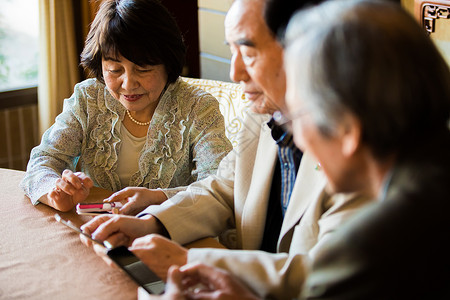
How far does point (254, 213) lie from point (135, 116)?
0.76 metres

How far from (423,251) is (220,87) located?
178 centimetres

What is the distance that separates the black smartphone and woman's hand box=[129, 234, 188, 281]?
0.01m

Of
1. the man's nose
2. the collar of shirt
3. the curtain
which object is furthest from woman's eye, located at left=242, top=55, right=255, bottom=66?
the curtain

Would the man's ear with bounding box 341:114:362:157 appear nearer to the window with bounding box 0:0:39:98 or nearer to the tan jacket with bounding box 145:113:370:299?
the tan jacket with bounding box 145:113:370:299

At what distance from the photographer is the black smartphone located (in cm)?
114

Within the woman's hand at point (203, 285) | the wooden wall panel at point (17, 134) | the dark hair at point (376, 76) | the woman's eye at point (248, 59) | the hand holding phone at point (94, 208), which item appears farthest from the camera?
the wooden wall panel at point (17, 134)

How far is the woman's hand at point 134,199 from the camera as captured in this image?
5.10ft

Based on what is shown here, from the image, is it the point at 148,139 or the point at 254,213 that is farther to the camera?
the point at 148,139

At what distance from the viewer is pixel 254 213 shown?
4.73 ft

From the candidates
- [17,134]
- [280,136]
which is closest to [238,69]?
[280,136]

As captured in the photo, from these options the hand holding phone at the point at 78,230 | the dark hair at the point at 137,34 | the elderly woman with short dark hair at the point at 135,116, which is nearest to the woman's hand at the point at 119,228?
the hand holding phone at the point at 78,230

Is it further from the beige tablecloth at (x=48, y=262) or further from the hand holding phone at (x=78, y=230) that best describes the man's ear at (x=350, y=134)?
the hand holding phone at (x=78, y=230)

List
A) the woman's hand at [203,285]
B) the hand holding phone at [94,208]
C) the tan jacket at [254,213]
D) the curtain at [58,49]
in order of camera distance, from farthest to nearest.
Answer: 1. the curtain at [58,49]
2. the hand holding phone at [94,208]
3. the tan jacket at [254,213]
4. the woman's hand at [203,285]

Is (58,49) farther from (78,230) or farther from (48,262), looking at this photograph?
(48,262)
